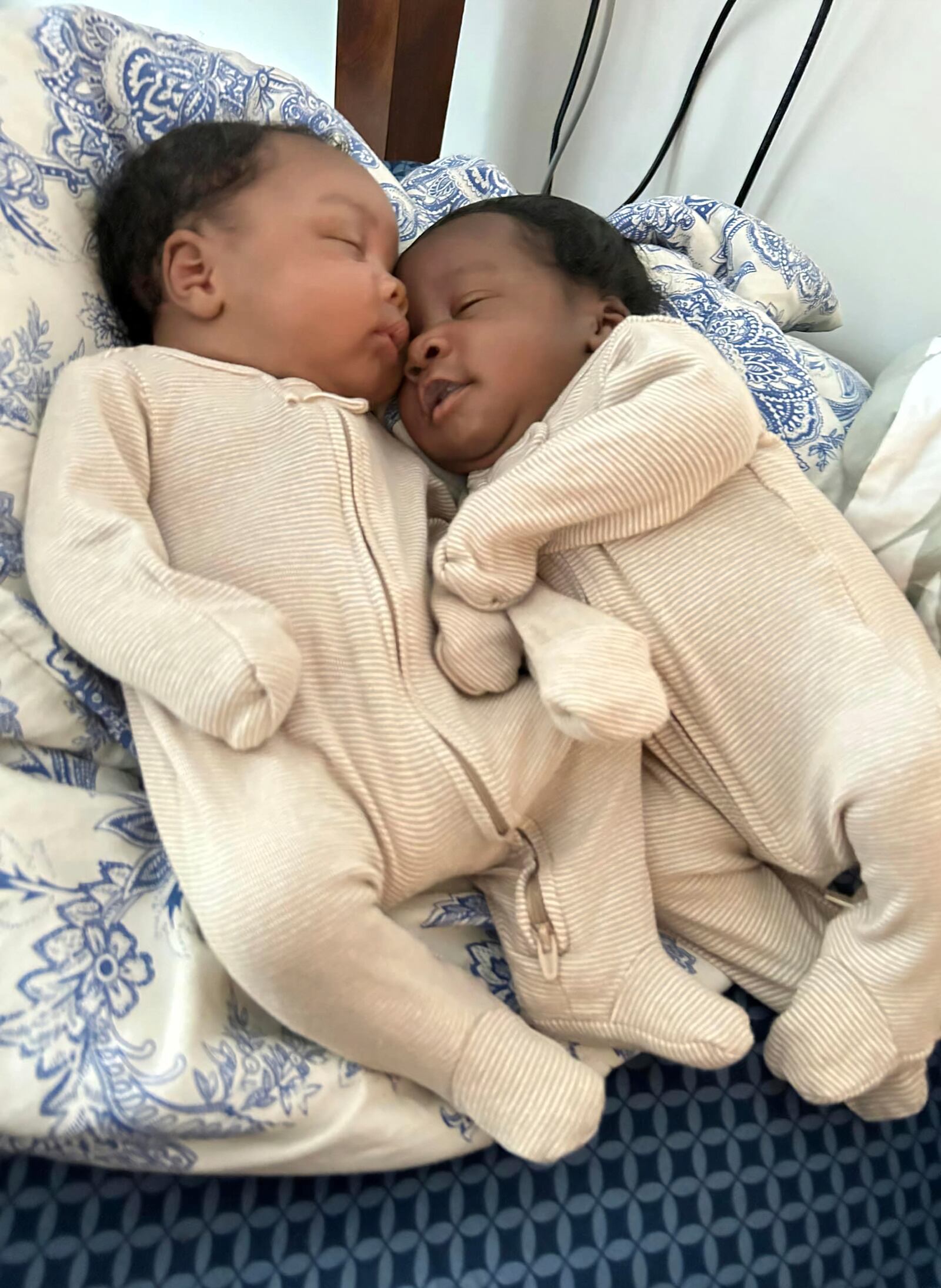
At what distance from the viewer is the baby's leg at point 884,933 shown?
0.66 metres

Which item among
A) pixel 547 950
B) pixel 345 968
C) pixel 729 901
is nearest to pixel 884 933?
pixel 729 901

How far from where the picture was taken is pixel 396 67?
151cm

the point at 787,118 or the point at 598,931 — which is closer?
the point at 598,931

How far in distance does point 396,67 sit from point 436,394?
898 millimetres

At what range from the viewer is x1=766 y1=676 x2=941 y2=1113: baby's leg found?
0.66 meters

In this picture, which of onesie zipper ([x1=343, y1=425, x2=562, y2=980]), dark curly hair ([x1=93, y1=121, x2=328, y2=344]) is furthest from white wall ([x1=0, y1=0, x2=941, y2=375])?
onesie zipper ([x1=343, y1=425, x2=562, y2=980])

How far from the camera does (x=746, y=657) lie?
0.75 meters

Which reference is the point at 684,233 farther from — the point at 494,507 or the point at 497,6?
the point at 497,6

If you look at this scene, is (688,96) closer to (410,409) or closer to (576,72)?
(576,72)

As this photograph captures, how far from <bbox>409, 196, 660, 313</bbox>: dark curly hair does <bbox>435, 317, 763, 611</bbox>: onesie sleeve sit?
0.26 m

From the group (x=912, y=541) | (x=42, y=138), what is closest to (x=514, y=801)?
(x=912, y=541)

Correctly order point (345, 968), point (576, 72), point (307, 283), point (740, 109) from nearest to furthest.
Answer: point (345, 968) → point (307, 283) → point (740, 109) → point (576, 72)

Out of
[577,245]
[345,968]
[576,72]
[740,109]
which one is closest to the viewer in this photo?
[345,968]

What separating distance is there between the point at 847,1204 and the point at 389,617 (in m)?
0.54
